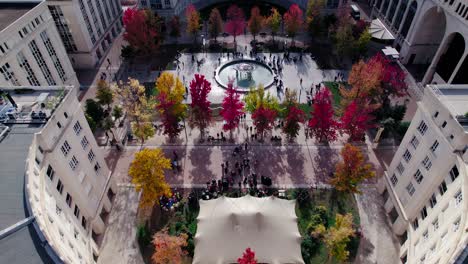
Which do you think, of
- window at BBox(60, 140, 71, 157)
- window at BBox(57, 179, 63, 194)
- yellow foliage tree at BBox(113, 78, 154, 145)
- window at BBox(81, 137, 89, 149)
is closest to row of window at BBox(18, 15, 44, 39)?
yellow foliage tree at BBox(113, 78, 154, 145)

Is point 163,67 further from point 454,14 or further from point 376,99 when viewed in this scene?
point 454,14

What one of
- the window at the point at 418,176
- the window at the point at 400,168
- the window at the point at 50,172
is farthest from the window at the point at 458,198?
the window at the point at 50,172

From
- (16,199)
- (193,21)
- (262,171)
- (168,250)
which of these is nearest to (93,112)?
(16,199)

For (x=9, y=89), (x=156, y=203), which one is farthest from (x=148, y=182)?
(x=9, y=89)

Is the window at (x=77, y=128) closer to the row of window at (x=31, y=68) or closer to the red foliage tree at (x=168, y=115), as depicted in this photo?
the red foliage tree at (x=168, y=115)

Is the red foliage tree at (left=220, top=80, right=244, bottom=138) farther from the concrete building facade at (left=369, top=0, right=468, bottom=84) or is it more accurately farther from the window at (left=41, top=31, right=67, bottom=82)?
the concrete building facade at (left=369, top=0, right=468, bottom=84)

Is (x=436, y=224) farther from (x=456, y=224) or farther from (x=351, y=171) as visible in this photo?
(x=351, y=171)
